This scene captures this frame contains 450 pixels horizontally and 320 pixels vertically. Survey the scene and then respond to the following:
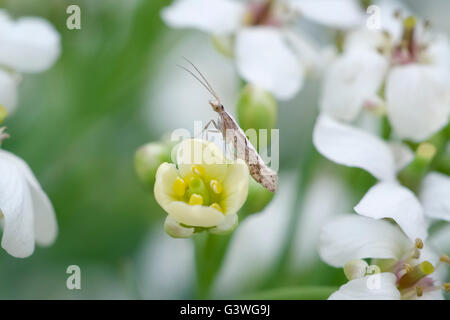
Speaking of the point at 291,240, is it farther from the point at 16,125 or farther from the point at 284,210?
the point at 16,125

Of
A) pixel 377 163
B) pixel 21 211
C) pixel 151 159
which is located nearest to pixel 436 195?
pixel 377 163

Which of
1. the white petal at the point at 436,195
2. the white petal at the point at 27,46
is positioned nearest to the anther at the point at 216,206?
the white petal at the point at 436,195

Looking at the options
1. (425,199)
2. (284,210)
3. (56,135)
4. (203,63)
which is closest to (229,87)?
(203,63)

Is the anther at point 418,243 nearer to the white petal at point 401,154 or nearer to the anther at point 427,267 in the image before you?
the anther at point 427,267

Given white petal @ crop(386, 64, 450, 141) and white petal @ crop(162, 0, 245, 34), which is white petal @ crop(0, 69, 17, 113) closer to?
white petal @ crop(162, 0, 245, 34)

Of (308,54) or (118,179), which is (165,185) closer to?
(308,54)

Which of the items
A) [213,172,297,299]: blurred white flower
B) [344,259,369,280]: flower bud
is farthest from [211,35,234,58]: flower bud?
[344,259,369,280]: flower bud
